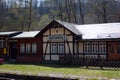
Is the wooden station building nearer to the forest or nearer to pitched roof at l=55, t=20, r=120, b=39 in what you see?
pitched roof at l=55, t=20, r=120, b=39

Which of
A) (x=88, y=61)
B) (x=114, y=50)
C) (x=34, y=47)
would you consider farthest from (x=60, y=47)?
(x=114, y=50)

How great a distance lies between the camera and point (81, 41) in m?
29.8

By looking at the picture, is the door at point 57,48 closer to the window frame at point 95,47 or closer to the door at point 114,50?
the window frame at point 95,47

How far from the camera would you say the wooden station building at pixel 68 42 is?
1134 inches

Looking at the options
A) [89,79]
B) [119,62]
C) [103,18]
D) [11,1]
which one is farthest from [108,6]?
[89,79]

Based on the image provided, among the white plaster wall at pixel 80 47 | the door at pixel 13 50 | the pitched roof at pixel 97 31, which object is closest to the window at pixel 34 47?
the door at pixel 13 50

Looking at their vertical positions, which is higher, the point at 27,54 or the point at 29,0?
the point at 29,0

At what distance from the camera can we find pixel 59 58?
29047 mm

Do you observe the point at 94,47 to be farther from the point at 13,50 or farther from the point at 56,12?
the point at 56,12

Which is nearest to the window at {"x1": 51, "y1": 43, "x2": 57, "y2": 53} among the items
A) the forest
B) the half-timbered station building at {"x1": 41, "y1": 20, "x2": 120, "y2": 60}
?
the half-timbered station building at {"x1": 41, "y1": 20, "x2": 120, "y2": 60}

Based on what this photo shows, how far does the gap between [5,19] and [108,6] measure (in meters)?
21.2

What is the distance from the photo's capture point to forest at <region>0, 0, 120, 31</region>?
50.2 metres

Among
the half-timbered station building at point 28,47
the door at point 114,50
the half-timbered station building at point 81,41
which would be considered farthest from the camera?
the half-timbered station building at point 28,47

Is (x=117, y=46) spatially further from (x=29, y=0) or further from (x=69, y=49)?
(x=29, y=0)
